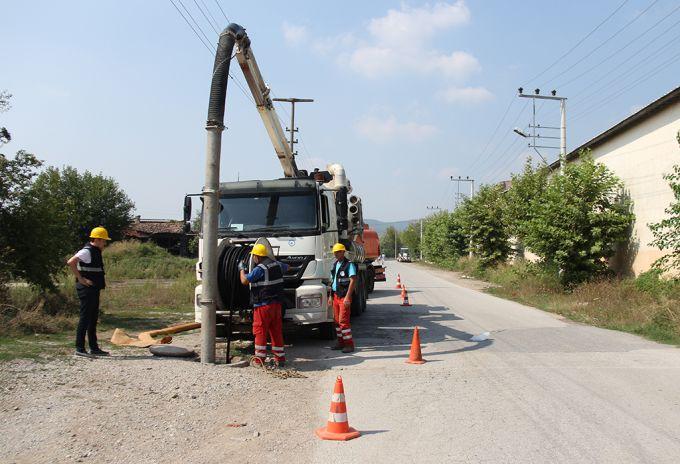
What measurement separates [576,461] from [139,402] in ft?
14.5

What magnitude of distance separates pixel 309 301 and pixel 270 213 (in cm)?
181

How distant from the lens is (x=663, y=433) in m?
5.49

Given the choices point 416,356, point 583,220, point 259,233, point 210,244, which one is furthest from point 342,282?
point 583,220

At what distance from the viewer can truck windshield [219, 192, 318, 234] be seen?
10.5 m

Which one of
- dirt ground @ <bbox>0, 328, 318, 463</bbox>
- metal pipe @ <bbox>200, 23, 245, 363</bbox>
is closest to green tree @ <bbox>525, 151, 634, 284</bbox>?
dirt ground @ <bbox>0, 328, 318, 463</bbox>

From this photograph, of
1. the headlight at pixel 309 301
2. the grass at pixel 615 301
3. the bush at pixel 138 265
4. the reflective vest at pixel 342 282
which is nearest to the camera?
the headlight at pixel 309 301

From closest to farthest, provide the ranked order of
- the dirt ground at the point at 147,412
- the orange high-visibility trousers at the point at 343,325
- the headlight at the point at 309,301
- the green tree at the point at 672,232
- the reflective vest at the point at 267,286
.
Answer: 1. the dirt ground at the point at 147,412
2. the reflective vest at the point at 267,286
3. the headlight at the point at 309,301
4. the orange high-visibility trousers at the point at 343,325
5. the green tree at the point at 672,232

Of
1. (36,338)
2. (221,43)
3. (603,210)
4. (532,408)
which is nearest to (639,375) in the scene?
(532,408)

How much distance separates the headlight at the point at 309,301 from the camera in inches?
389

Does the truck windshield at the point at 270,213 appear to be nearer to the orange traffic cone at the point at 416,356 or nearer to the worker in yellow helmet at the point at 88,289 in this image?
the worker in yellow helmet at the point at 88,289

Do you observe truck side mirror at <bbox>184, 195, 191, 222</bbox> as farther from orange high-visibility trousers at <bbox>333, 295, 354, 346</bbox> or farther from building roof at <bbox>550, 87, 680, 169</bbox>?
building roof at <bbox>550, 87, 680, 169</bbox>

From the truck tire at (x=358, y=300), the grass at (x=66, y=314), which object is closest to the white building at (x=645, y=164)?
the truck tire at (x=358, y=300)

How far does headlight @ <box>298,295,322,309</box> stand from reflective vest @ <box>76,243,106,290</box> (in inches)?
123

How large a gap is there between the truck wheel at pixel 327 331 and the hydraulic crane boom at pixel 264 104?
16.3 ft
